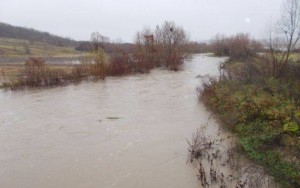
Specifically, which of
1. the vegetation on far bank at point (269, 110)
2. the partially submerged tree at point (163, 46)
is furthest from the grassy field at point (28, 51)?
the vegetation on far bank at point (269, 110)

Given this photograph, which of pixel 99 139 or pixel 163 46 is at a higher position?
pixel 163 46

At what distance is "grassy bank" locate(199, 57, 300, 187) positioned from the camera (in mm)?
7820

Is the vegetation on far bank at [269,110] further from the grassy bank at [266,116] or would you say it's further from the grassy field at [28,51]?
the grassy field at [28,51]

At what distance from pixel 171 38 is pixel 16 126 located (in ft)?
123

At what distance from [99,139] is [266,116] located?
18.8ft

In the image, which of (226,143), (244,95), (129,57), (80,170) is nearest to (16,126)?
(80,170)

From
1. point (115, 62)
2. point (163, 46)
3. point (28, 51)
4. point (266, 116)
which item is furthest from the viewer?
point (28, 51)

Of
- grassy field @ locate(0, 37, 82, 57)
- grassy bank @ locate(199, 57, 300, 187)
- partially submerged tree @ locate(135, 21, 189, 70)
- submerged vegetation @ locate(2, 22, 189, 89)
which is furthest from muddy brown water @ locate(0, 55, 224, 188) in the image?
grassy field @ locate(0, 37, 82, 57)

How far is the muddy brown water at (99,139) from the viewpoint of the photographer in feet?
26.9

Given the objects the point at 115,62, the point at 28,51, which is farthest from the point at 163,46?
the point at 28,51

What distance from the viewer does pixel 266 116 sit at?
415 inches

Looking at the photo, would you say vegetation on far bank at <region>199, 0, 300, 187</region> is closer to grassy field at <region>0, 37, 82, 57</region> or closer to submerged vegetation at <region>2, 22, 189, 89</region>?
submerged vegetation at <region>2, 22, 189, 89</region>

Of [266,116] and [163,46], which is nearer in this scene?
[266,116]

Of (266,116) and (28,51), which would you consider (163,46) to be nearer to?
(266,116)
